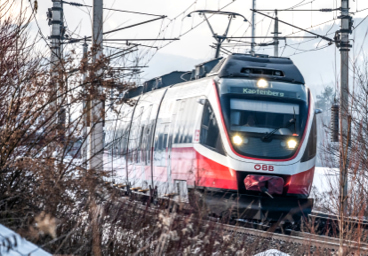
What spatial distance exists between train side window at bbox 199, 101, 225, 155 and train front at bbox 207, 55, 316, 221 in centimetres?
19

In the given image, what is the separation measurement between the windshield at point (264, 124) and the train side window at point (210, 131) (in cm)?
27

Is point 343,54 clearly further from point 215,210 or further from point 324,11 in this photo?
point 215,210

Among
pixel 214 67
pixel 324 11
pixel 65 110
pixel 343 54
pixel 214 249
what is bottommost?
pixel 214 249

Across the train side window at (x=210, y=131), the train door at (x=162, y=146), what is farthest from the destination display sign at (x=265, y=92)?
the train door at (x=162, y=146)

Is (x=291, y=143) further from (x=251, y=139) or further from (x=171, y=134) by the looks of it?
(x=171, y=134)

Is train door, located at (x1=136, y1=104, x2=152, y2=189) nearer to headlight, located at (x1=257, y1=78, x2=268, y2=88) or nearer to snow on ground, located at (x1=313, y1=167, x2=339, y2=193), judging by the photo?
snow on ground, located at (x1=313, y1=167, x2=339, y2=193)

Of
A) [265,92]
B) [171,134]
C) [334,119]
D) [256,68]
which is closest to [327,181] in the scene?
[334,119]

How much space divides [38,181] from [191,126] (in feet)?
19.9

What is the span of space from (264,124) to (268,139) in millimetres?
321

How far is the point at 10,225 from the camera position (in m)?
6.60

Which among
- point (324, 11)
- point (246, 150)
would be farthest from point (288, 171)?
point (324, 11)

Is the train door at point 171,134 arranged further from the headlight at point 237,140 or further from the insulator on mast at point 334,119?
the insulator on mast at point 334,119

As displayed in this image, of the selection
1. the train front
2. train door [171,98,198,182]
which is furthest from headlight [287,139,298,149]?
train door [171,98,198,182]

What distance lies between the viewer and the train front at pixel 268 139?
454 inches
